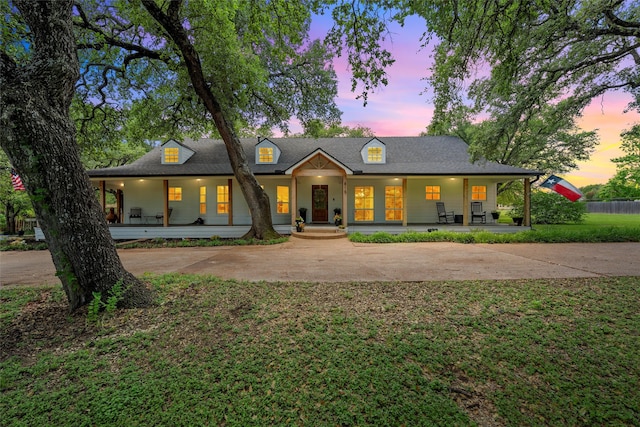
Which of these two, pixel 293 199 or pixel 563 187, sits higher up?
pixel 563 187

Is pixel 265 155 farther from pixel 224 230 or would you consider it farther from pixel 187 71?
pixel 187 71

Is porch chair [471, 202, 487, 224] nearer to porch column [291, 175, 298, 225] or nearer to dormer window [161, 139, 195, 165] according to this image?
porch column [291, 175, 298, 225]

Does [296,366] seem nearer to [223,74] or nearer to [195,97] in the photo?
[223,74]

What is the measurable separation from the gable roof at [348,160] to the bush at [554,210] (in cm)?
632

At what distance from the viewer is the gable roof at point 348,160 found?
12891 mm

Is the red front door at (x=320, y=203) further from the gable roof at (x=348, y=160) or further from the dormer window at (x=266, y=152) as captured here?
the dormer window at (x=266, y=152)

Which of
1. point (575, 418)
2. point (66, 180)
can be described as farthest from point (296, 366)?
point (66, 180)

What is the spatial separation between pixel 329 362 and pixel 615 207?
42809 mm

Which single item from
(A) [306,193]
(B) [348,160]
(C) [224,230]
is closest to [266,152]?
(A) [306,193]

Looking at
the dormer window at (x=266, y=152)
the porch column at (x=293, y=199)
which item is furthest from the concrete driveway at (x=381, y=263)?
the dormer window at (x=266, y=152)

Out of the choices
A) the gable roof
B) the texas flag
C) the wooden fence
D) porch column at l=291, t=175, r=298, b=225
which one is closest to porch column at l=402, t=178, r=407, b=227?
the gable roof

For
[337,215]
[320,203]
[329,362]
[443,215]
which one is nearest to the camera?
[329,362]

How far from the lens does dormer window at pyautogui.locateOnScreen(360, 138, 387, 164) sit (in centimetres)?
1463

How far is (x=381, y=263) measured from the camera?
673cm
